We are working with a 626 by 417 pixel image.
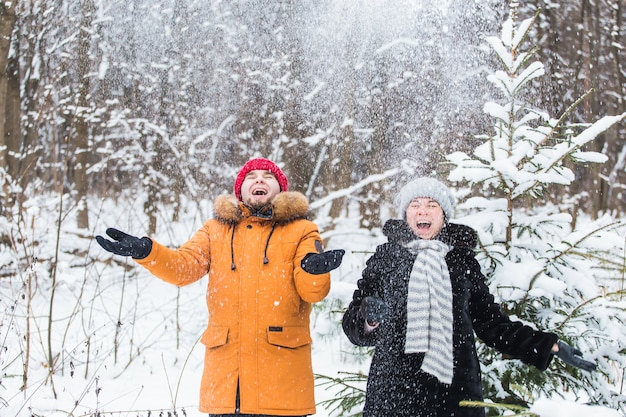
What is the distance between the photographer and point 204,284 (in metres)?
8.55

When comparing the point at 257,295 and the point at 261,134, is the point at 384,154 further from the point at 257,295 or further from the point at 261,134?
the point at 257,295

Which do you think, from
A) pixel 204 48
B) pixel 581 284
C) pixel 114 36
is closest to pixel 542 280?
pixel 581 284

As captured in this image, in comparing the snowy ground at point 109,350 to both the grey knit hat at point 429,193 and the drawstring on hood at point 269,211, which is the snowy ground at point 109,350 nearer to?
the drawstring on hood at point 269,211

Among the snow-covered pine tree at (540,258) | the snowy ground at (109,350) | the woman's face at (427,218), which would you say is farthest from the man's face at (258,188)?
the snow-covered pine tree at (540,258)

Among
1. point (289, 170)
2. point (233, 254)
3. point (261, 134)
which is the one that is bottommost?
point (233, 254)

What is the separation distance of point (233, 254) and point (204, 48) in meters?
7.97

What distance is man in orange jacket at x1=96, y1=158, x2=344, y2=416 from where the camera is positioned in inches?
93.4

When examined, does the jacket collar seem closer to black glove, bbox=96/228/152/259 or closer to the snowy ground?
the snowy ground

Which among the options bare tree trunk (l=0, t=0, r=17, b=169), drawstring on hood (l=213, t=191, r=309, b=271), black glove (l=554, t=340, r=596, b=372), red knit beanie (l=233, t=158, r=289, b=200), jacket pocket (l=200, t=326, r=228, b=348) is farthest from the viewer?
bare tree trunk (l=0, t=0, r=17, b=169)

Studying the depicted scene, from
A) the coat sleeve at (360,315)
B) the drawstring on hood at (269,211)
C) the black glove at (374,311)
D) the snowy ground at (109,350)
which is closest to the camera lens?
the black glove at (374,311)

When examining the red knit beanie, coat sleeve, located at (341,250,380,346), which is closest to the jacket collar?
coat sleeve, located at (341,250,380,346)

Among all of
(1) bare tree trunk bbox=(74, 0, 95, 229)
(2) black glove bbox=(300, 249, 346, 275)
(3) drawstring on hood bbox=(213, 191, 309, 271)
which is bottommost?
(2) black glove bbox=(300, 249, 346, 275)

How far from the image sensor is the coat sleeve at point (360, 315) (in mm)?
2209

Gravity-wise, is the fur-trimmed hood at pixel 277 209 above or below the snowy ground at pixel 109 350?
above
